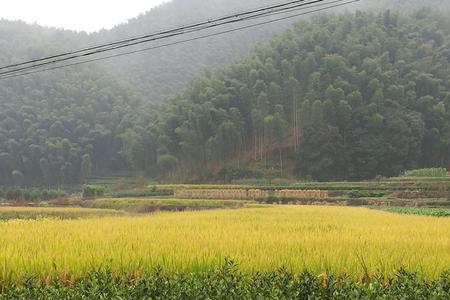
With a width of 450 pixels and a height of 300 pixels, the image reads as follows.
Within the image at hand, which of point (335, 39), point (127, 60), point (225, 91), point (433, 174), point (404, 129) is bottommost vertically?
point (433, 174)

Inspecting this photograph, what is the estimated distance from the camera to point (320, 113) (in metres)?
51.2

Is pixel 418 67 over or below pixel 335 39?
below

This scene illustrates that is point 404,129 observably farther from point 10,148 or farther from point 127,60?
point 127,60

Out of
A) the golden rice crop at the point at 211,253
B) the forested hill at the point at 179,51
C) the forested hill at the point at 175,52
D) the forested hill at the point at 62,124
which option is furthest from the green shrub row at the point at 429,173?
the forested hill at the point at 175,52

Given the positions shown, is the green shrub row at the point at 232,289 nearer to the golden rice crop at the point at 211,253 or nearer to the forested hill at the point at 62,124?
the golden rice crop at the point at 211,253

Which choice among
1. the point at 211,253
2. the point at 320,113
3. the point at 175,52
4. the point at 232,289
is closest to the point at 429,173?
the point at 320,113

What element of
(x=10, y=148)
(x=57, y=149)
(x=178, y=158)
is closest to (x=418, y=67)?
(x=178, y=158)

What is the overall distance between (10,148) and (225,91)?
3281 cm

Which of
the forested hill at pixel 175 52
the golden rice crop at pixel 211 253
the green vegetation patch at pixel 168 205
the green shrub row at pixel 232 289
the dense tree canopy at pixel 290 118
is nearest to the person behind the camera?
the green shrub row at pixel 232 289

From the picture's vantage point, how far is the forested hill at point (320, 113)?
164ft

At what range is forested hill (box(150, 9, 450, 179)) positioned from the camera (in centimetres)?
4994

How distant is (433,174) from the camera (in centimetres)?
3888

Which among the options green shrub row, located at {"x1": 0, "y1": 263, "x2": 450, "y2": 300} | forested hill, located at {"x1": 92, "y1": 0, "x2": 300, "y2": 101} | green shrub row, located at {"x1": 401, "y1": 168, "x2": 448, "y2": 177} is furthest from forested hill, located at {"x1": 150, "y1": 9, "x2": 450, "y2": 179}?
green shrub row, located at {"x1": 0, "y1": 263, "x2": 450, "y2": 300}

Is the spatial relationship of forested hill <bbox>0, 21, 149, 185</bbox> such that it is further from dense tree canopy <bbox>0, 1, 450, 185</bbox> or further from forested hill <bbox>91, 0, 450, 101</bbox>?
forested hill <bbox>91, 0, 450, 101</bbox>
